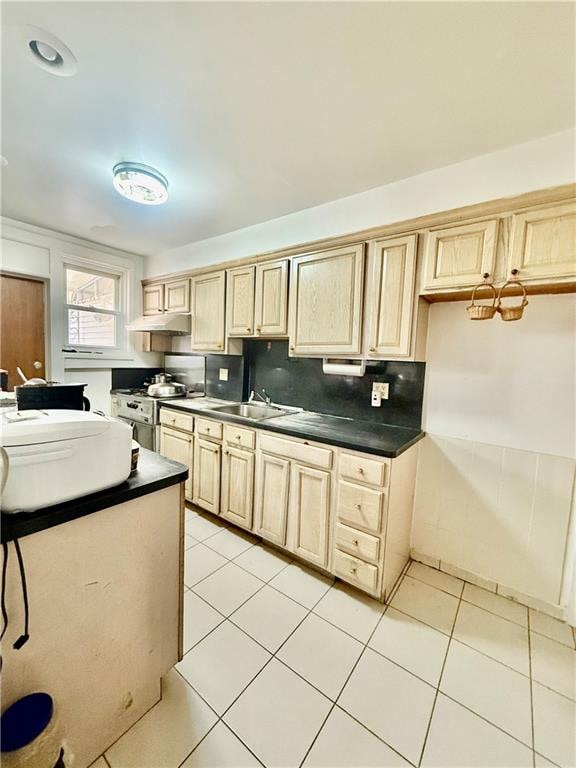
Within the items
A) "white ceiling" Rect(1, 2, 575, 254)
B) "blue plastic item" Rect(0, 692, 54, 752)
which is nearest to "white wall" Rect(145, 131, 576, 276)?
"white ceiling" Rect(1, 2, 575, 254)

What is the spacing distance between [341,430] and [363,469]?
0.35m

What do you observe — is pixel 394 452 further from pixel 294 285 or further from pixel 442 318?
pixel 294 285

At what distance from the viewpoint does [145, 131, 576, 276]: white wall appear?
1.48m

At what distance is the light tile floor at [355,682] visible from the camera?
111 centimetres

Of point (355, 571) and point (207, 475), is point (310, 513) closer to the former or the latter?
point (355, 571)

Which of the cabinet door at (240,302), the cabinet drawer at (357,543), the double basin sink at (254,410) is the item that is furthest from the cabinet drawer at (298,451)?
the cabinet door at (240,302)

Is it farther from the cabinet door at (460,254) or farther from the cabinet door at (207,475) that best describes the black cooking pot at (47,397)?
the cabinet door at (460,254)

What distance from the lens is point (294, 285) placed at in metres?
2.29

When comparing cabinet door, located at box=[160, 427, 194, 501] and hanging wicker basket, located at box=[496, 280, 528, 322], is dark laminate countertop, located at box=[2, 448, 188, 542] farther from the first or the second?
hanging wicker basket, located at box=[496, 280, 528, 322]

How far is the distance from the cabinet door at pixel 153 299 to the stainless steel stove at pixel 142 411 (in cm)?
93

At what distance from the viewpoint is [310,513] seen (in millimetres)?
1961

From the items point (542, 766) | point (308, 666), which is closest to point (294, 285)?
point (308, 666)

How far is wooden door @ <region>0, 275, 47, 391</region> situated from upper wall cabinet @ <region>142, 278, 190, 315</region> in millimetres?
955

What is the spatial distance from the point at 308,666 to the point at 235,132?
255cm
